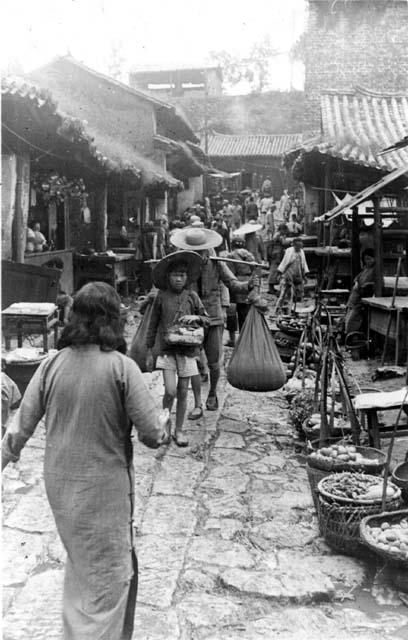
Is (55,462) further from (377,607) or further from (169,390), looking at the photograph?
(169,390)

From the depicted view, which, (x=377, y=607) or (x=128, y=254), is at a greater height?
(x=128, y=254)

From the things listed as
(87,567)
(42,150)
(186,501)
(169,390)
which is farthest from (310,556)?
(42,150)

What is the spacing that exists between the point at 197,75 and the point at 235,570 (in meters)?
41.3

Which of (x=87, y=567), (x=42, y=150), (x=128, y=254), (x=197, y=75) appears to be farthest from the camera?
(x=197, y=75)

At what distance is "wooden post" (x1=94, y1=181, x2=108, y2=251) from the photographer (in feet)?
52.3

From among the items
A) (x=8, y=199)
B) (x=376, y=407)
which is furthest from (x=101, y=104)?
(x=376, y=407)

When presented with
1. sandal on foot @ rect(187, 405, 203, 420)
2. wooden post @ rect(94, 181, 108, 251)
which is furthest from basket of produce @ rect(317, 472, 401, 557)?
wooden post @ rect(94, 181, 108, 251)

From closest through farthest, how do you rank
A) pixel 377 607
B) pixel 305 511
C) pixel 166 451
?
1. pixel 377 607
2. pixel 305 511
3. pixel 166 451

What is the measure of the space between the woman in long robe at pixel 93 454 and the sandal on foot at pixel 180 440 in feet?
10.7

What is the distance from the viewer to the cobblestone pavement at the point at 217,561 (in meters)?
3.80

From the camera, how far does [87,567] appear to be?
10.3ft

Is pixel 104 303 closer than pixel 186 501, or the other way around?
pixel 104 303

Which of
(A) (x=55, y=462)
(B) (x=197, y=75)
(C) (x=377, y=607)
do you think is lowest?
(C) (x=377, y=607)

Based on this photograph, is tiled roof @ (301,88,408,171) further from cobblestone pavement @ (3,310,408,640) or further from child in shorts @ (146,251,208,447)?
cobblestone pavement @ (3,310,408,640)
